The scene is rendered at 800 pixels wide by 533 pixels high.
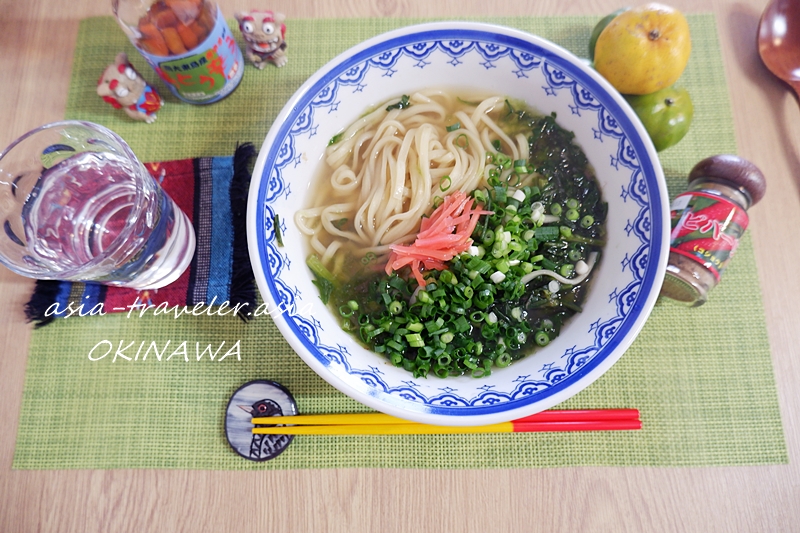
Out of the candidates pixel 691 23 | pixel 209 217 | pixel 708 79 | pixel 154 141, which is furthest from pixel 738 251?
pixel 154 141

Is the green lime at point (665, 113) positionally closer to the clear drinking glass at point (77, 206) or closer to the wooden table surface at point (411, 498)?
the wooden table surface at point (411, 498)

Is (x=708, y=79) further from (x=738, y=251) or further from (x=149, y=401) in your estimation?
(x=149, y=401)

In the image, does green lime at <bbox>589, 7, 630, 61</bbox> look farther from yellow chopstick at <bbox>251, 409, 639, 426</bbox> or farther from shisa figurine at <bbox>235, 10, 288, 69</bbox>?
yellow chopstick at <bbox>251, 409, 639, 426</bbox>

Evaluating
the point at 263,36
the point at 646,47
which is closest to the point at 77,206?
the point at 263,36

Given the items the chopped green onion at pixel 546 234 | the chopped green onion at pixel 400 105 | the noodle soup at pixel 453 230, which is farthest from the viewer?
the chopped green onion at pixel 400 105

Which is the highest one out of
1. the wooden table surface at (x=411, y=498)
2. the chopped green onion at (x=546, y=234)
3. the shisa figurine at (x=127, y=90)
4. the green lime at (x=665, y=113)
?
the green lime at (x=665, y=113)

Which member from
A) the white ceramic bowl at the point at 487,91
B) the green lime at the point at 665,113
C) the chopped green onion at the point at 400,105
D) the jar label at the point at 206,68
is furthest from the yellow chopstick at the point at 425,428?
the jar label at the point at 206,68
